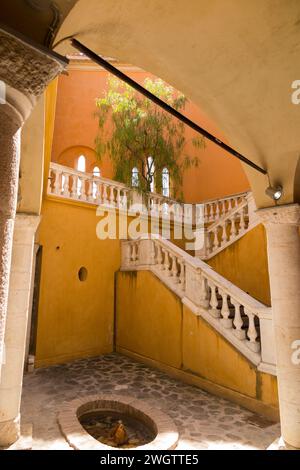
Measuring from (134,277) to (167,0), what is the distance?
7.58m

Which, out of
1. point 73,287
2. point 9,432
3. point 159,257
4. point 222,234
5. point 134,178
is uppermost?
point 134,178

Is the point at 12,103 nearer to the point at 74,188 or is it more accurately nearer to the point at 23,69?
the point at 23,69

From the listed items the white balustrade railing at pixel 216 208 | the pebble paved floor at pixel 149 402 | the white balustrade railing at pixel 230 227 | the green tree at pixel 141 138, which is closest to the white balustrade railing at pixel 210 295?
the pebble paved floor at pixel 149 402

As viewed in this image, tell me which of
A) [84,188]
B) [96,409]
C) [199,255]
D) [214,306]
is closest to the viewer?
[96,409]

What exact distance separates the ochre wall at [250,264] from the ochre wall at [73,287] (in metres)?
3.77

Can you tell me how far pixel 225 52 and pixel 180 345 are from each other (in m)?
6.28

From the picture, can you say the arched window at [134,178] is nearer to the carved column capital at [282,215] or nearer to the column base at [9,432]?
the carved column capital at [282,215]

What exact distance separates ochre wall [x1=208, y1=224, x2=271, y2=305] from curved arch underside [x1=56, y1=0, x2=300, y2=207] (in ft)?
17.3

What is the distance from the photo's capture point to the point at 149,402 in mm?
5652

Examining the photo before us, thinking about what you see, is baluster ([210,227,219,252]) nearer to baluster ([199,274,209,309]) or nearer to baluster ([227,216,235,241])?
baluster ([227,216,235,241])

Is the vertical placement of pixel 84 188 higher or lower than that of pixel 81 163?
lower

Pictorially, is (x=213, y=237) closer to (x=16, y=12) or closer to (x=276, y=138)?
(x=276, y=138)

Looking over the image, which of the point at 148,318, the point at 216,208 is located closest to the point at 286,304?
the point at 148,318
